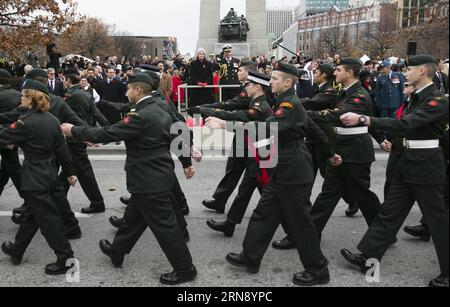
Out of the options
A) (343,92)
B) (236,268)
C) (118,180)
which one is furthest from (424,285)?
(118,180)

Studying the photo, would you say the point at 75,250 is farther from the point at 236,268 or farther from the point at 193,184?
the point at 193,184

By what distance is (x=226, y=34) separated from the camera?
30.4 meters

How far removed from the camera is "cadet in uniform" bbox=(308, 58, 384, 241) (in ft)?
16.8

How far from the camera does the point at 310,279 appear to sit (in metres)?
4.26

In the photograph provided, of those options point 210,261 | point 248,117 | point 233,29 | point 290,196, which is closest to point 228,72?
point 248,117

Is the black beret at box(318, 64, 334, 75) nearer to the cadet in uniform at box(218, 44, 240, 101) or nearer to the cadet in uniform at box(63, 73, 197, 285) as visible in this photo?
the cadet in uniform at box(63, 73, 197, 285)

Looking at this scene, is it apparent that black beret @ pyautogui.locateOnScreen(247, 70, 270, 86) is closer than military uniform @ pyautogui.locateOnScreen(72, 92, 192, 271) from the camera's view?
No

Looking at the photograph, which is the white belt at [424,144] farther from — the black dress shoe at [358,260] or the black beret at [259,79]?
the black beret at [259,79]

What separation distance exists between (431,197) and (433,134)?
1.79ft

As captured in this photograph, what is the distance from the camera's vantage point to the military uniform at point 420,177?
4137 millimetres

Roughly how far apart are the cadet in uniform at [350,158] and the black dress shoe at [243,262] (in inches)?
38.9

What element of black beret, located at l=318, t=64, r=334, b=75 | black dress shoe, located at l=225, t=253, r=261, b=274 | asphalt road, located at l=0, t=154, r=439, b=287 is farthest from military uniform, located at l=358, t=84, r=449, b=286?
black beret, located at l=318, t=64, r=334, b=75

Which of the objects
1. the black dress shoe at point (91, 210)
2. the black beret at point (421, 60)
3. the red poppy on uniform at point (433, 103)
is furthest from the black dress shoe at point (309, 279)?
the black dress shoe at point (91, 210)

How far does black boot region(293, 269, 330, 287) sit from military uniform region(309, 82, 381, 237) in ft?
3.10
